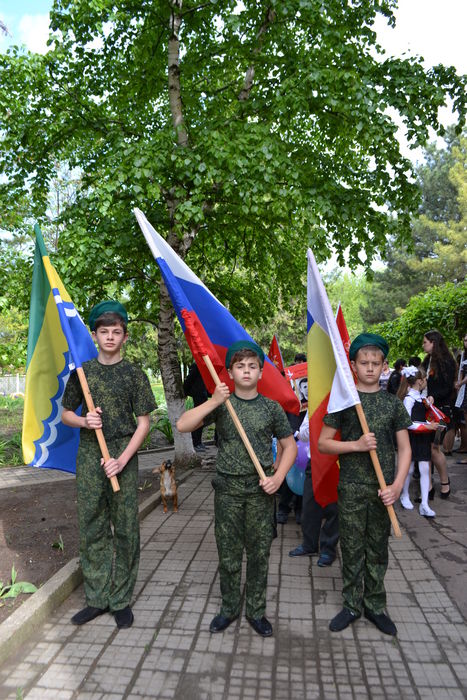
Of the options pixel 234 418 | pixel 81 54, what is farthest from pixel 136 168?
pixel 234 418

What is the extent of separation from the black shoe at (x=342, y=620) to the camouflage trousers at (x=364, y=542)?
0.03 meters

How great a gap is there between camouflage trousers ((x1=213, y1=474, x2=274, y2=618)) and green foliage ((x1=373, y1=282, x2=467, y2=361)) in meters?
9.87

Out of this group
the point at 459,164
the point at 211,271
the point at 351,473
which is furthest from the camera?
the point at 459,164

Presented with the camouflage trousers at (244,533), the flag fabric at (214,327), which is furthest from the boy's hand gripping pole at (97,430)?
the flag fabric at (214,327)

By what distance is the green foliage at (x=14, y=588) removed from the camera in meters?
3.79

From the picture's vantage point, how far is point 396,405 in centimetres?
344

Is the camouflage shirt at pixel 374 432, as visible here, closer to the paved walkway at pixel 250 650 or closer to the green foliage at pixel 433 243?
the paved walkway at pixel 250 650

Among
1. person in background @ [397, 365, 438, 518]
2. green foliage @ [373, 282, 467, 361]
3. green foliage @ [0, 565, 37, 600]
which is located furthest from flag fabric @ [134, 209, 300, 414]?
green foliage @ [373, 282, 467, 361]

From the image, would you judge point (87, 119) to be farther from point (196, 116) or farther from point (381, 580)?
point (381, 580)

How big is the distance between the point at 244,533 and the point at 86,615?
3.98 ft

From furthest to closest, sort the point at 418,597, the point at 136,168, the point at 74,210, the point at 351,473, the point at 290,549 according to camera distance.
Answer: the point at 74,210, the point at 136,168, the point at 290,549, the point at 418,597, the point at 351,473

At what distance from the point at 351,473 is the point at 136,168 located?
4175mm

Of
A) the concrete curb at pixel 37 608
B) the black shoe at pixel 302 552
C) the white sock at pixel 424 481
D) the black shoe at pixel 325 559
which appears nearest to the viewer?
the concrete curb at pixel 37 608

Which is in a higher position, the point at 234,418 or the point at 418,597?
the point at 234,418
